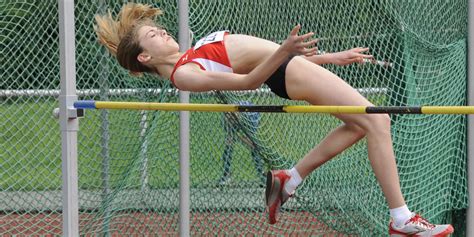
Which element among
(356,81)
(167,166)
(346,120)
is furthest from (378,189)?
(346,120)

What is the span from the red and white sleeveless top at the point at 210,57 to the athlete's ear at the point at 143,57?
24 centimetres

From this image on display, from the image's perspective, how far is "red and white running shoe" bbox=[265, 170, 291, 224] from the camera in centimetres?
500

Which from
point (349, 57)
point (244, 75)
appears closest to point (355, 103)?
point (349, 57)

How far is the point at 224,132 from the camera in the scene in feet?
20.7

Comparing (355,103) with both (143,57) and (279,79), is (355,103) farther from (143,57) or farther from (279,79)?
(143,57)

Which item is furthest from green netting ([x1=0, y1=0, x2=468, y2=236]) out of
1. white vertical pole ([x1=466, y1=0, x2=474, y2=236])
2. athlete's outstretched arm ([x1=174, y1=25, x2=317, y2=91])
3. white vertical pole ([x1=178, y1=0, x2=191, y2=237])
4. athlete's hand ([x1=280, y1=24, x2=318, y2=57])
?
athlete's hand ([x1=280, y1=24, x2=318, y2=57])

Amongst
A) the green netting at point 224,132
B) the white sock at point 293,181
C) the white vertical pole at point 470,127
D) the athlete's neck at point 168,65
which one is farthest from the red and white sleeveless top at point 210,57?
the white vertical pole at point 470,127

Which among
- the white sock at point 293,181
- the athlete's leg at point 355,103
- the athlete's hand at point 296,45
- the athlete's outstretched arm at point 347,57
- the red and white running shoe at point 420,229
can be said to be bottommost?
the red and white running shoe at point 420,229

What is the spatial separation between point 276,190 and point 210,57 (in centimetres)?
75

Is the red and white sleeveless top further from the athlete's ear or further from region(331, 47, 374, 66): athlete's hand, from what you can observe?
region(331, 47, 374, 66): athlete's hand

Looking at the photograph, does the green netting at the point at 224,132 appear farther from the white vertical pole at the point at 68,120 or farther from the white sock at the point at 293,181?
the white sock at the point at 293,181

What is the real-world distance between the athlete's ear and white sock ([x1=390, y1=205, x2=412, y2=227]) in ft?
4.59

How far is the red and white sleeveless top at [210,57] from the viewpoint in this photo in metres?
4.78

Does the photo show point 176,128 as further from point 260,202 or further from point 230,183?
point 260,202
